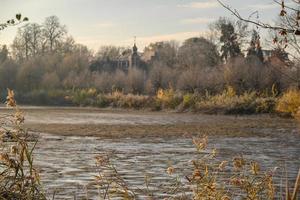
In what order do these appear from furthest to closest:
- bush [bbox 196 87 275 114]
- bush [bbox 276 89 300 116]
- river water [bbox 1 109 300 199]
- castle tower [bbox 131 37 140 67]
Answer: castle tower [bbox 131 37 140 67]
bush [bbox 196 87 275 114]
bush [bbox 276 89 300 116]
river water [bbox 1 109 300 199]

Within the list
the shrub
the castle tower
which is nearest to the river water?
the shrub

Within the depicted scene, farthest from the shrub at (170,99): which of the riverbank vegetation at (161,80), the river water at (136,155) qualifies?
the river water at (136,155)

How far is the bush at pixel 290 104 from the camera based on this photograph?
33406 mm

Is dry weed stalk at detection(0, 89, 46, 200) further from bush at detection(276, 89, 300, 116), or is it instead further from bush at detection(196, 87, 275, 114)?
bush at detection(196, 87, 275, 114)

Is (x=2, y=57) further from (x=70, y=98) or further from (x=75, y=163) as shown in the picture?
(x=75, y=163)

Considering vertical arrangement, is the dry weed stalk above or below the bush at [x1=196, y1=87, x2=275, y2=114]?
above

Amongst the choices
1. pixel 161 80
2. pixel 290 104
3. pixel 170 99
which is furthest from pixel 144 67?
pixel 290 104

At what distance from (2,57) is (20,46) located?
1225 centimetres

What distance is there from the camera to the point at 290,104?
33781 mm

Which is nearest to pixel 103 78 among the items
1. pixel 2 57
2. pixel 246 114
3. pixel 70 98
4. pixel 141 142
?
pixel 70 98

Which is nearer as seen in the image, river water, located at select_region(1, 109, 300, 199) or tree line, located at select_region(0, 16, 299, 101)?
river water, located at select_region(1, 109, 300, 199)

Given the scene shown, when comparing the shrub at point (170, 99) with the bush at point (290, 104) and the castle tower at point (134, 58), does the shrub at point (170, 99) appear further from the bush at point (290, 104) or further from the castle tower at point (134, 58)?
the castle tower at point (134, 58)

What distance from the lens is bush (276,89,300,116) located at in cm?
3341

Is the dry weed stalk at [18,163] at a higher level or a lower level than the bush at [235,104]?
higher
